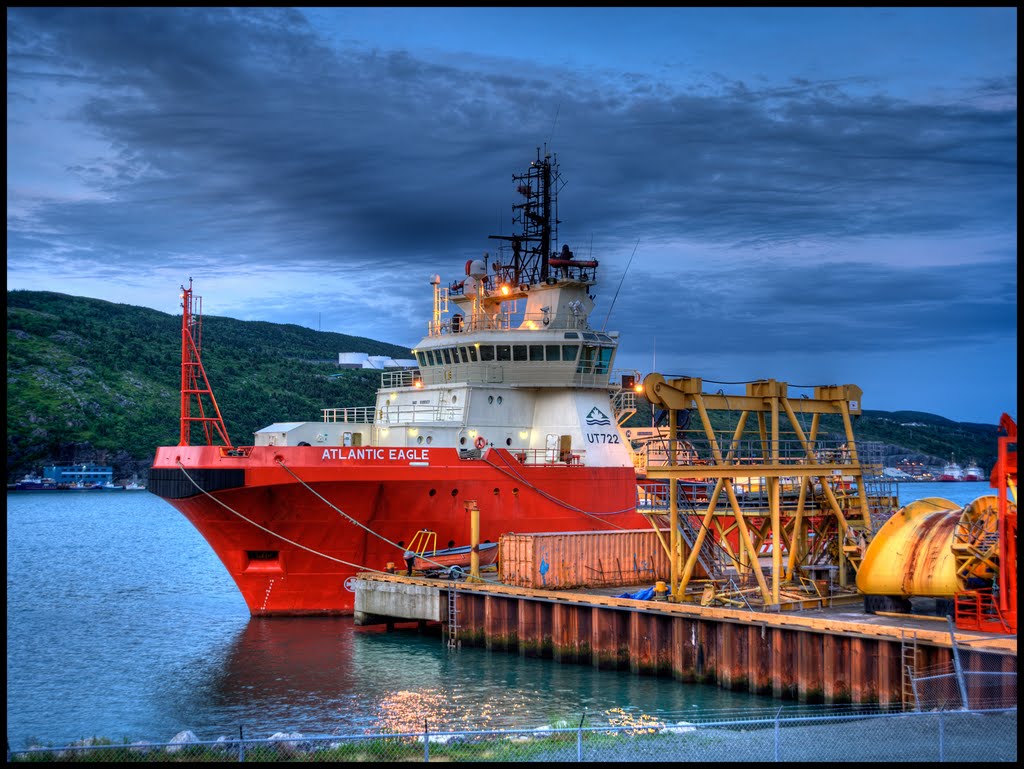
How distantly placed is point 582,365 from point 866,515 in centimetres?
1147

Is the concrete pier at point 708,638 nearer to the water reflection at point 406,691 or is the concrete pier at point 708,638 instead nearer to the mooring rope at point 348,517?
the water reflection at point 406,691

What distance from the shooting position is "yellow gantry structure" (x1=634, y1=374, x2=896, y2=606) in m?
24.7

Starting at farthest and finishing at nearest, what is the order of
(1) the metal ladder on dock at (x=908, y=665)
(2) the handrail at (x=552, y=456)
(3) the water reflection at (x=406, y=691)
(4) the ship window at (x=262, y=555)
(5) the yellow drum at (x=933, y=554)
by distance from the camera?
(2) the handrail at (x=552, y=456)
(4) the ship window at (x=262, y=555)
(3) the water reflection at (x=406, y=691)
(5) the yellow drum at (x=933, y=554)
(1) the metal ladder on dock at (x=908, y=665)

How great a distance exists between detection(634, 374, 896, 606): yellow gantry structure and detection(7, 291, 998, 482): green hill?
70.3 m

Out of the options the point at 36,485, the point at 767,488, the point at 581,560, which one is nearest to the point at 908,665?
the point at 767,488

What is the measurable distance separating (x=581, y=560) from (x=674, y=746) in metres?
12.9

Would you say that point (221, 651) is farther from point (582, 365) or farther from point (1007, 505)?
point (1007, 505)

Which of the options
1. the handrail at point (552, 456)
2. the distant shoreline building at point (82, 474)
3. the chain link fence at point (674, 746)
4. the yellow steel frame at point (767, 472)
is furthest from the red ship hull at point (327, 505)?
the distant shoreline building at point (82, 474)

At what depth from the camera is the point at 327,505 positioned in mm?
30859

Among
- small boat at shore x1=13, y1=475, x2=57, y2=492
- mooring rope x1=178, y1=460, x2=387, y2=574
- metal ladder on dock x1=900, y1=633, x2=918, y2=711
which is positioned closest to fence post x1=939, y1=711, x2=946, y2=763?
metal ladder on dock x1=900, y1=633, x2=918, y2=711

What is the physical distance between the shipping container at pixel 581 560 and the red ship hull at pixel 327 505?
334cm

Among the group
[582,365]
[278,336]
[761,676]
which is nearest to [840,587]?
[761,676]

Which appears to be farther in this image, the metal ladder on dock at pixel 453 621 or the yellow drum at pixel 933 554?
the metal ladder on dock at pixel 453 621

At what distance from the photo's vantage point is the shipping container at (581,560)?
28469 mm
